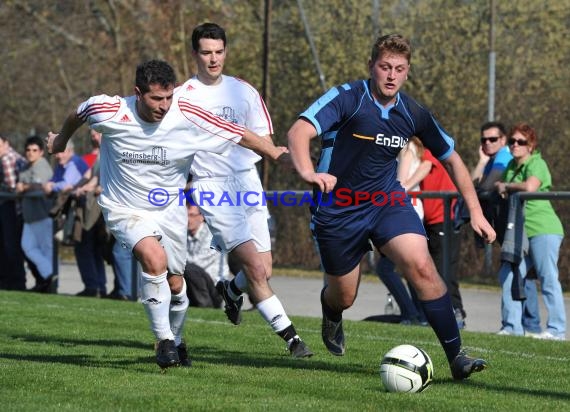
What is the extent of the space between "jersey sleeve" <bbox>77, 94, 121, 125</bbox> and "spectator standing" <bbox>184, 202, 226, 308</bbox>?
5951 millimetres

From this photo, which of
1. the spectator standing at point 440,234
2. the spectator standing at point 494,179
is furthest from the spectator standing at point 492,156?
the spectator standing at point 440,234

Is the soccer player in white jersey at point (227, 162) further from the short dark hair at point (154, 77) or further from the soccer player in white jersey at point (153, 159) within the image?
the short dark hair at point (154, 77)

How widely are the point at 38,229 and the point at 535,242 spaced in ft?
25.4

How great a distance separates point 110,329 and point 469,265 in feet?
16.0

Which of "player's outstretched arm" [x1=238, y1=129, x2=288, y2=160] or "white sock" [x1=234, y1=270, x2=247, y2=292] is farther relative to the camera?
"white sock" [x1=234, y1=270, x2=247, y2=292]

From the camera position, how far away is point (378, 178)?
800 cm

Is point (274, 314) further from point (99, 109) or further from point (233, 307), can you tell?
point (99, 109)

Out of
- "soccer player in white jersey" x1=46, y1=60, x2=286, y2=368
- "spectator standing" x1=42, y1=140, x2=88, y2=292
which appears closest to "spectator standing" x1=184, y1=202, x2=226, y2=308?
"spectator standing" x1=42, y1=140, x2=88, y2=292

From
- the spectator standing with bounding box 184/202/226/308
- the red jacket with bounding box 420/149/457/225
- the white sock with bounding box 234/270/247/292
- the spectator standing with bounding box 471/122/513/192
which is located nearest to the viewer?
the white sock with bounding box 234/270/247/292

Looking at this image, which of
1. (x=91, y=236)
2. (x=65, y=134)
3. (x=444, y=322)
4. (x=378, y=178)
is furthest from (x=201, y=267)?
(x=444, y=322)

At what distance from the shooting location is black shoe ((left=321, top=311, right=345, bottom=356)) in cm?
876

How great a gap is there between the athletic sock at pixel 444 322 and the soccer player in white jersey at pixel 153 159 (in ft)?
4.46

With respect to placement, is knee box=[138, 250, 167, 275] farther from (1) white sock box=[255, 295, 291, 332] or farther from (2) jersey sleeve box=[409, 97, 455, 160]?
(2) jersey sleeve box=[409, 97, 455, 160]

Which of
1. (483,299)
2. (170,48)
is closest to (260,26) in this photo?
(170,48)
